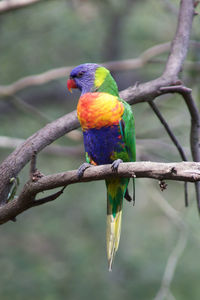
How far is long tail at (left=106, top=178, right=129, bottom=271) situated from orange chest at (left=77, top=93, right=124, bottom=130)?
0.33m

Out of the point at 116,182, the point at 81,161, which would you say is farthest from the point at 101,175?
the point at 81,161

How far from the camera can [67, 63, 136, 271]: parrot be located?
2477 mm

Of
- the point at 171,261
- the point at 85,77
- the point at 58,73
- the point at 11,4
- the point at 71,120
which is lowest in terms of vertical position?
the point at 171,261

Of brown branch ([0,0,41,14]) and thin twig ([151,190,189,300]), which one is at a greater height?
brown branch ([0,0,41,14])

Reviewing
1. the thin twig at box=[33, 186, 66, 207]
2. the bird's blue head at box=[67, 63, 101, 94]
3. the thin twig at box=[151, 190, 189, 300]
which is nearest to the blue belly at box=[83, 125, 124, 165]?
the bird's blue head at box=[67, 63, 101, 94]

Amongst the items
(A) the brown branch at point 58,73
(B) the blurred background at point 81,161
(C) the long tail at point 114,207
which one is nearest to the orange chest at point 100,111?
(C) the long tail at point 114,207

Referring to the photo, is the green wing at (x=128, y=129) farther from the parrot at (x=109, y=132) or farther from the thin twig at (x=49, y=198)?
the thin twig at (x=49, y=198)

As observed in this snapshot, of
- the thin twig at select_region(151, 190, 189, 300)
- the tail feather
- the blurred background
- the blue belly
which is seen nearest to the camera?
the tail feather

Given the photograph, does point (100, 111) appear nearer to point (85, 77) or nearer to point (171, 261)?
point (85, 77)

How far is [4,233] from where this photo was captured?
591cm

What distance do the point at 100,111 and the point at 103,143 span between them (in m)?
0.19

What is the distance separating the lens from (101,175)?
72.3 inches

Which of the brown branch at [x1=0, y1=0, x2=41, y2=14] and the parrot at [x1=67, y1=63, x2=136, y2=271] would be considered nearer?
the parrot at [x1=67, y1=63, x2=136, y2=271]

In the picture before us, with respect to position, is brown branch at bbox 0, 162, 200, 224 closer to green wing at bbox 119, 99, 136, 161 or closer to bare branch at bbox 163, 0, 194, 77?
green wing at bbox 119, 99, 136, 161
